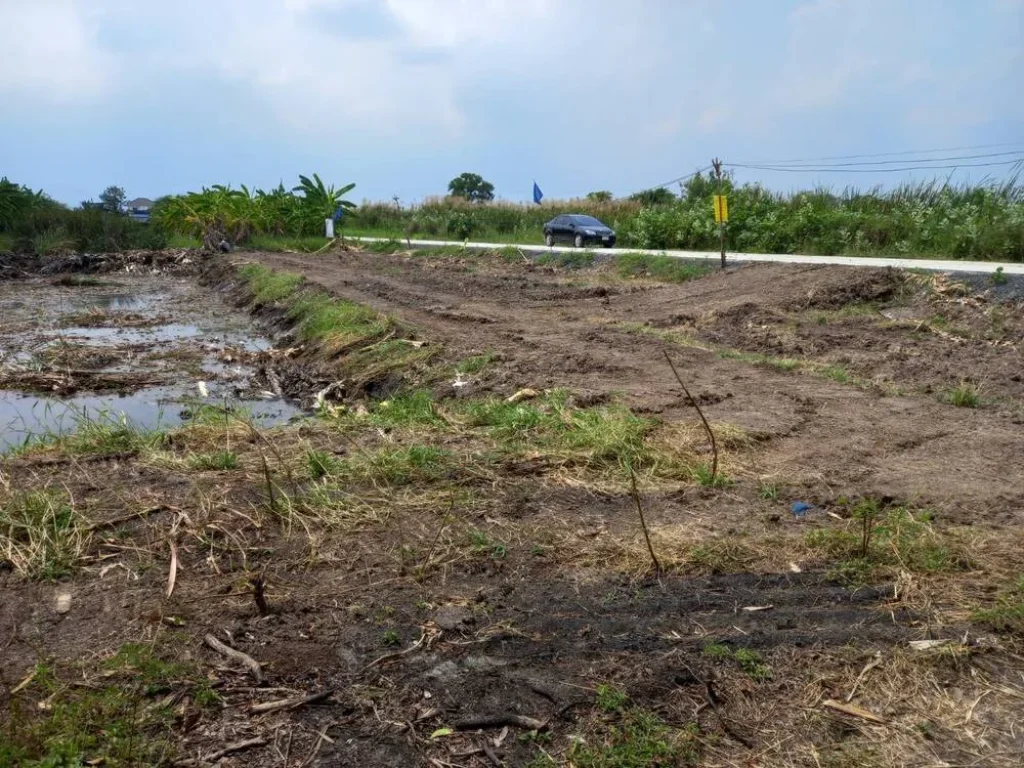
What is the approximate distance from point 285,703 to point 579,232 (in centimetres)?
2539

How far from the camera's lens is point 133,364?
12289 millimetres

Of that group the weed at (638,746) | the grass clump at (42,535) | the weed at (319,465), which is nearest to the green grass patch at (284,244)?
the weed at (319,465)

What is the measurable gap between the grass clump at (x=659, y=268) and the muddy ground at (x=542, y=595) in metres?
10.5

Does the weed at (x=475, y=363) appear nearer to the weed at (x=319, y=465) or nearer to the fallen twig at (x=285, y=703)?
the weed at (x=319, y=465)

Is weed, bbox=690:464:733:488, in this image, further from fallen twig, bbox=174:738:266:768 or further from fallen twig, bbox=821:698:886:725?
fallen twig, bbox=174:738:266:768

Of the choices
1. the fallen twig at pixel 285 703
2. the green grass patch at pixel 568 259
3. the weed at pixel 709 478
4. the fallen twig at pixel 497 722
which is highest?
the green grass patch at pixel 568 259

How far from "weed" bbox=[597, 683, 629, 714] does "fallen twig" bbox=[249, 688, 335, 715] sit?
1045 mm

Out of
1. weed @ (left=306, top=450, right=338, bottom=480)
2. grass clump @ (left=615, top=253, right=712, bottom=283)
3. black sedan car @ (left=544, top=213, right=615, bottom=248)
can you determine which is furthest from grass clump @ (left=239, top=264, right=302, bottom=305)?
weed @ (left=306, top=450, right=338, bottom=480)

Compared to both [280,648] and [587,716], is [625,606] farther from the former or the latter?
[280,648]

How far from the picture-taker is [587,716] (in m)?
3.12

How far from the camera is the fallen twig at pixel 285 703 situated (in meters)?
3.16

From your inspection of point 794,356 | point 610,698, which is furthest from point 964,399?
point 610,698

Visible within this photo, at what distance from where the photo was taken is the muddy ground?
304cm

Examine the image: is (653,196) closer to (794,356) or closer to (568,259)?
(568,259)
